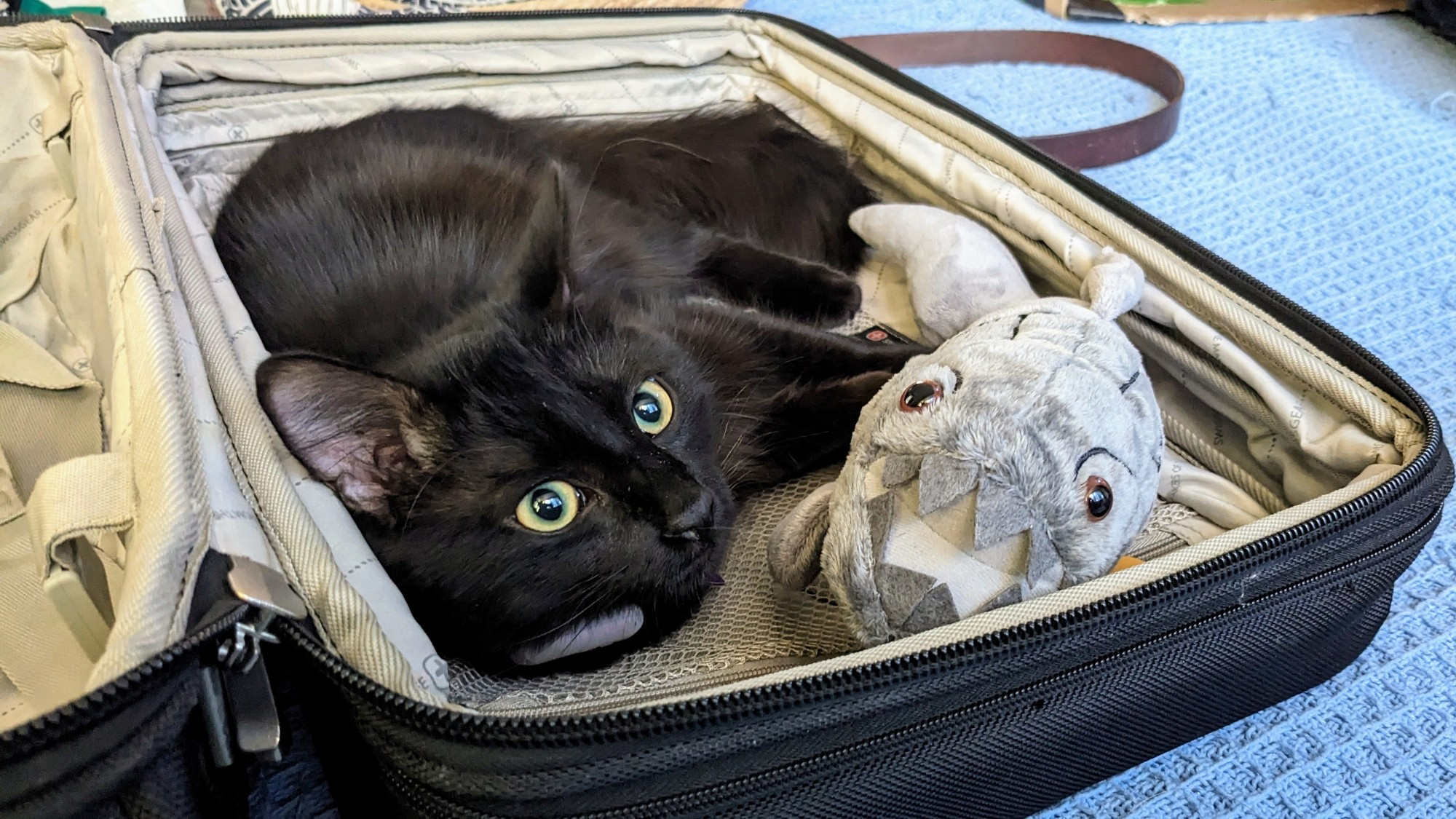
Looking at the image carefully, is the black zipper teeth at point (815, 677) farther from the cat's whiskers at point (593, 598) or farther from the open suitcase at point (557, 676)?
the cat's whiskers at point (593, 598)

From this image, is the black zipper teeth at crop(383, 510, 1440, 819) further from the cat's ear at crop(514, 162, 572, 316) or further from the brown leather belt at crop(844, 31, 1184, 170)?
the brown leather belt at crop(844, 31, 1184, 170)

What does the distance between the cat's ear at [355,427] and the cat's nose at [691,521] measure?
0.72 feet

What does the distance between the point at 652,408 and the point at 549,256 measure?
0.17 metres

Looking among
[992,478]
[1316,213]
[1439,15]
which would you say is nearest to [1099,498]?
[992,478]

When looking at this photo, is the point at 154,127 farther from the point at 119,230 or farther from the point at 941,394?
the point at 941,394

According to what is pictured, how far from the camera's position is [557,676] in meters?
0.90

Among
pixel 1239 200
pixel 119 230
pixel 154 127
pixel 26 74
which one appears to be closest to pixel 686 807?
pixel 119 230

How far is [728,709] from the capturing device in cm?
62

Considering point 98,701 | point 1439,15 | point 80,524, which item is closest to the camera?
point 98,701

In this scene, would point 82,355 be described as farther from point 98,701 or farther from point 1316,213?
point 1316,213

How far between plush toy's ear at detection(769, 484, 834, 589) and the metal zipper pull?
450mm

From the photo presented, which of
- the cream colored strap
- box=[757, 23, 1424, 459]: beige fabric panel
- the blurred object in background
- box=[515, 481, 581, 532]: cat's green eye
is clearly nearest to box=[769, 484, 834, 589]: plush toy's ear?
box=[515, 481, 581, 532]: cat's green eye

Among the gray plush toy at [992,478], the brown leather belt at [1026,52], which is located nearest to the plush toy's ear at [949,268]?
the gray plush toy at [992,478]

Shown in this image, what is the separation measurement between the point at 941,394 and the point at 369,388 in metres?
0.47
